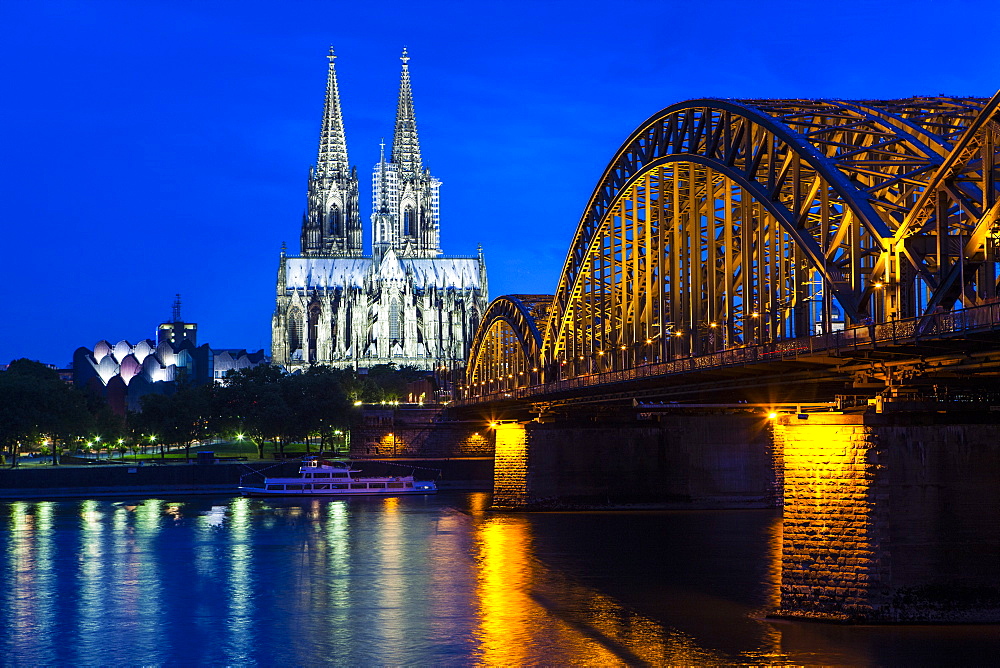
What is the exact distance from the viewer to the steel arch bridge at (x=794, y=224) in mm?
39500

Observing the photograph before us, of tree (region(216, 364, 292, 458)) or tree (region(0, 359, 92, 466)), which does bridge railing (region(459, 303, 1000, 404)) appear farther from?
tree (region(216, 364, 292, 458))

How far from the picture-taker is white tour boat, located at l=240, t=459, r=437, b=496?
118125 millimetres

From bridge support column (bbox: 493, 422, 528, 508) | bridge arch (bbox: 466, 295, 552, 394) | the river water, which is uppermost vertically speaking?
bridge arch (bbox: 466, 295, 552, 394)

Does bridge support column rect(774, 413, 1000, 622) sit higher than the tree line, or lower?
lower

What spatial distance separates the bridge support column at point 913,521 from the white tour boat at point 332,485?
80313 millimetres

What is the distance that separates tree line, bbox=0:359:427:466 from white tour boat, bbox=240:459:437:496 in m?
26.8

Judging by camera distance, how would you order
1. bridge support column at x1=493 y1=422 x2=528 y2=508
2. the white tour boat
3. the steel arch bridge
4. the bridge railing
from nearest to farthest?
the bridge railing
the steel arch bridge
bridge support column at x1=493 y1=422 x2=528 y2=508
the white tour boat

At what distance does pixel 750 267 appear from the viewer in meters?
Answer: 55.7

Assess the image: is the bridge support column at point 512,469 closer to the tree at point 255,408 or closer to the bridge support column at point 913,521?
the bridge support column at point 913,521

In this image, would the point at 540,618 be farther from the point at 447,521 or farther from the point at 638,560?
the point at 447,521

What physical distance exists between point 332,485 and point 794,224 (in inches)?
3094

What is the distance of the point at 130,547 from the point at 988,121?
50660 mm

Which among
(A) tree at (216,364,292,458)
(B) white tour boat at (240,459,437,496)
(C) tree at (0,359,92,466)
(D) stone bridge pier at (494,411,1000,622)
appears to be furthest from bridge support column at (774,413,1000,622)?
(A) tree at (216,364,292,458)

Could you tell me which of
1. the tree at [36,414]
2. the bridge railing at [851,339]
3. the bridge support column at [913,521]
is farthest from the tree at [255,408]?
the bridge support column at [913,521]
